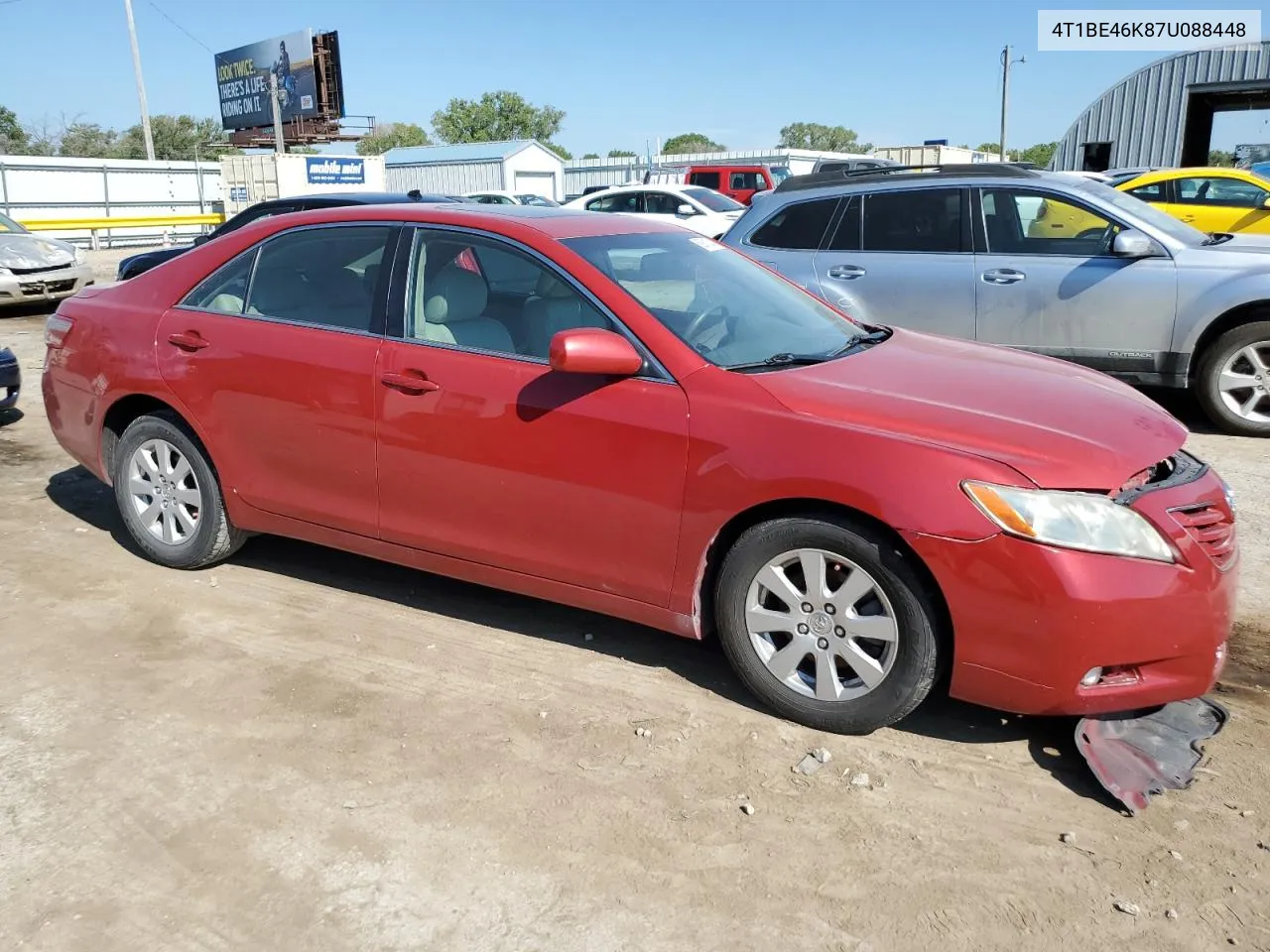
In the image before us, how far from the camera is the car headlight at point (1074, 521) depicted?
3.06 metres

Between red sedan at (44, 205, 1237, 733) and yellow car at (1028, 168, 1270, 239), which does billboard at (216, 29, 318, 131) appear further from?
red sedan at (44, 205, 1237, 733)

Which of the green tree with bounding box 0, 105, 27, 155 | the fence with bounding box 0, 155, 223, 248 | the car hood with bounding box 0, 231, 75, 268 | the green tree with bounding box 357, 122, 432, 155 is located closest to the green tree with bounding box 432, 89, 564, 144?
the green tree with bounding box 357, 122, 432, 155

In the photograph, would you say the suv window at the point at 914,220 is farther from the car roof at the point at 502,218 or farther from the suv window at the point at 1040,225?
the car roof at the point at 502,218

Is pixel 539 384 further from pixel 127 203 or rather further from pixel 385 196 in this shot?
pixel 127 203

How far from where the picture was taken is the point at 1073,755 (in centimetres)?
339

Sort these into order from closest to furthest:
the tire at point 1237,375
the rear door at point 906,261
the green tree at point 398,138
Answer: the tire at point 1237,375 → the rear door at point 906,261 → the green tree at point 398,138

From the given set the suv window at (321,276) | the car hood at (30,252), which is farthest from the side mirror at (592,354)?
the car hood at (30,252)

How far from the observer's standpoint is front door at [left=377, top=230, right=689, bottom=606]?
3.62m

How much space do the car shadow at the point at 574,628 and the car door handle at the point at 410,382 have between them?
1035 millimetres

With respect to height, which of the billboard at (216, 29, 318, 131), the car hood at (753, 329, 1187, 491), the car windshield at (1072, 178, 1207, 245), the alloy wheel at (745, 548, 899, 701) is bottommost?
the alloy wheel at (745, 548, 899, 701)

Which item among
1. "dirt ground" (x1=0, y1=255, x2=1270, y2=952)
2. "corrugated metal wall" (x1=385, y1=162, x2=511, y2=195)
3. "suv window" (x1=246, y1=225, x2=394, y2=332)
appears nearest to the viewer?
"dirt ground" (x1=0, y1=255, x2=1270, y2=952)

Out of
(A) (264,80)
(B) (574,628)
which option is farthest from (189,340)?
(A) (264,80)

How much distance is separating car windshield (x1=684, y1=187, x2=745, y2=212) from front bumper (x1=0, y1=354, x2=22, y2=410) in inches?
529

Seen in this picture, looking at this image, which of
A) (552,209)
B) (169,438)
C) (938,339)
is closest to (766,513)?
(938,339)
